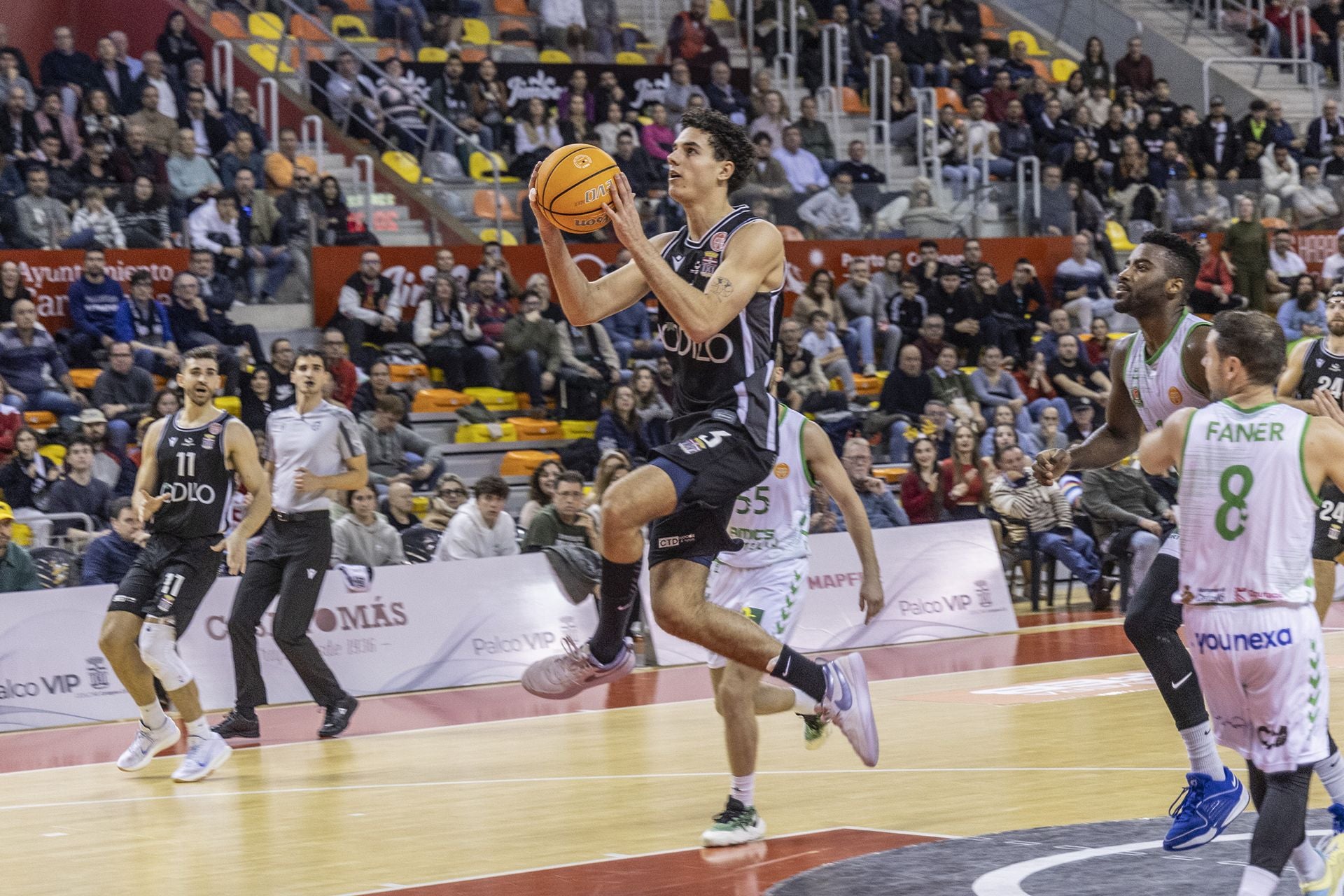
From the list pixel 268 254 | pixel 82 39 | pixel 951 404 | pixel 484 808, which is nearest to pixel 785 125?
pixel 951 404

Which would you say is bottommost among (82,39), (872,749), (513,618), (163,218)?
(513,618)

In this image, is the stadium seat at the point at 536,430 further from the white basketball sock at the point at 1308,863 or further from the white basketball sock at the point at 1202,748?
the white basketball sock at the point at 1308,863

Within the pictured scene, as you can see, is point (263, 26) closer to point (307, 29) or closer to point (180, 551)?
point (307, 29)

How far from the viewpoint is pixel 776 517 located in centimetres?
783

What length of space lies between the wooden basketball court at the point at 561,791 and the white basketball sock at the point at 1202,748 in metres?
0.76

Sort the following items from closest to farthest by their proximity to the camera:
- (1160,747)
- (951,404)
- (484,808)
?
(484,808) → (1160,747) → (951,404)

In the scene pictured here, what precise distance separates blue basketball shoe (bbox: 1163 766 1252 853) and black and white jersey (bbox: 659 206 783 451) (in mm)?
1813

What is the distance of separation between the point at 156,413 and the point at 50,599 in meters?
2.56

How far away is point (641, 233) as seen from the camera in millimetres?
6004

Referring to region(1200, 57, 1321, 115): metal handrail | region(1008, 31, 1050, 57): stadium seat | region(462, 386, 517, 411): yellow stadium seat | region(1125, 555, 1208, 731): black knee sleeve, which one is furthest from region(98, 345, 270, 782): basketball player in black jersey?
region(1200, 57, 1321, 115): metal handrail

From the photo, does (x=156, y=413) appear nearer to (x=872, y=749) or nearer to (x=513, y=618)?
(x=513, y=618)

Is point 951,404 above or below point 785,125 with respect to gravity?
below

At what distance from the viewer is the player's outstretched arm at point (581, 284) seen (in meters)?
6.14

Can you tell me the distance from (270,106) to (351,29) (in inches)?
87.9
